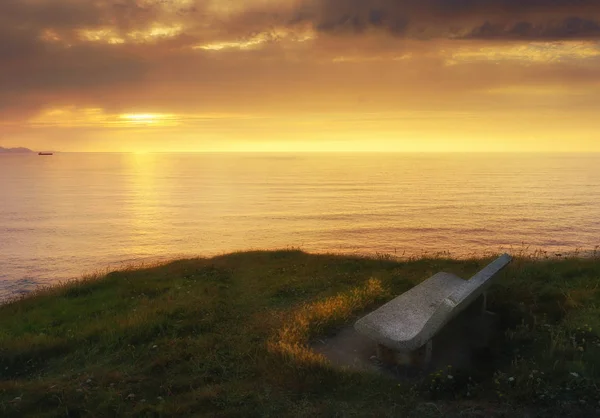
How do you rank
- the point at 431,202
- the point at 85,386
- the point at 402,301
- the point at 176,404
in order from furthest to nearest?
1. the point at 431,202
2. the point at 402,301
3. the point at 85,386
4. the point at 176,404

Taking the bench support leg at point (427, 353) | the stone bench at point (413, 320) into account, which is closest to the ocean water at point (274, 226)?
the stone bench at point (413, 320)

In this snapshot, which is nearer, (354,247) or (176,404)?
(176,404)

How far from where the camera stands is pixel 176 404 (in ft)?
24.6

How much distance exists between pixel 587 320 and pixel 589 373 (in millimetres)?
2602

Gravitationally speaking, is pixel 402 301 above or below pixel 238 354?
above

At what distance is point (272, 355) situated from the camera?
29.9 ft

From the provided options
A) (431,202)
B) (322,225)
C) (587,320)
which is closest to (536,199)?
(431,202)

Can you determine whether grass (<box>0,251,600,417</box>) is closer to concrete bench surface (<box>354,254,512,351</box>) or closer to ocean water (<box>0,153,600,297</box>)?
concrete bench surface (<box>354,254,512,351</box>)

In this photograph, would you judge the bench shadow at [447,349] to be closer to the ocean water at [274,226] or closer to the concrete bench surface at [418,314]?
the concrete bench surface at [418,314]

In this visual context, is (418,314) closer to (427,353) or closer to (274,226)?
(427,353)

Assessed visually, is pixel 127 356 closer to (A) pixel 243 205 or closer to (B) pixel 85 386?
(B) pixel 85 386

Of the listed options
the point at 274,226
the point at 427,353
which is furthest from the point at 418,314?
the point at 274,226

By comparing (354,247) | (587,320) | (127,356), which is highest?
(587,320)

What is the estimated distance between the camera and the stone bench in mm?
8227
